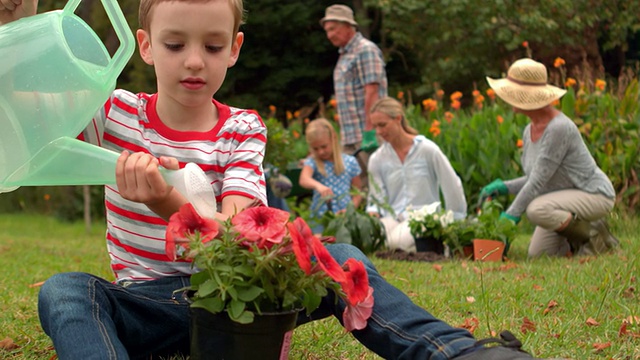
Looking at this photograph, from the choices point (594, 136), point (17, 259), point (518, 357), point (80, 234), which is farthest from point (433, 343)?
point (80, 234)

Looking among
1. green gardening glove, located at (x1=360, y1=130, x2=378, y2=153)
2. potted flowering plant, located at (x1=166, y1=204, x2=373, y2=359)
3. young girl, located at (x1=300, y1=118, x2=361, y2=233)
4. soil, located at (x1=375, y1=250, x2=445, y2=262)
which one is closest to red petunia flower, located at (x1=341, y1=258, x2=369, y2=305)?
potted flowering plant, located at (x1=166, y1=204, x2=373, y2=359)

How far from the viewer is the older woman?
16.6 feet

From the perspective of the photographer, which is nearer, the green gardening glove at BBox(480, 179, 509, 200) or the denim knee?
the denim knee

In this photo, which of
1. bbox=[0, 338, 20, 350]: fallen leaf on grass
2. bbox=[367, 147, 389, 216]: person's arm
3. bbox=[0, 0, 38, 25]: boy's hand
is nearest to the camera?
bbox=[0, 0, 38, 25]: boy's hand

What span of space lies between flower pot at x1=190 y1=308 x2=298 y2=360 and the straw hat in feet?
12.3

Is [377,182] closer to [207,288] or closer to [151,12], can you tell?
[151,12]

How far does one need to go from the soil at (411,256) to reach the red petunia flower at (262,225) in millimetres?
3299

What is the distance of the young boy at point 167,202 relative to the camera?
1840 millimetres

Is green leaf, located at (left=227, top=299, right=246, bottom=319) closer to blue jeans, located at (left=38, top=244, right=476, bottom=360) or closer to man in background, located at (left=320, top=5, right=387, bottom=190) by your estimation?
blue jeans, located at (left=38, top=244, right=476, bottom=360)

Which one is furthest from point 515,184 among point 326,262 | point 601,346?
point 326,262

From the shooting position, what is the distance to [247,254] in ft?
5.55

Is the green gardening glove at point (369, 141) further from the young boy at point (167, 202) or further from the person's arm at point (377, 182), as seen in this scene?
the young boy at point (167, 202)

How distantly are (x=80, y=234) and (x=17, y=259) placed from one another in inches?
111

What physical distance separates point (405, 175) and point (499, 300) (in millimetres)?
2651
